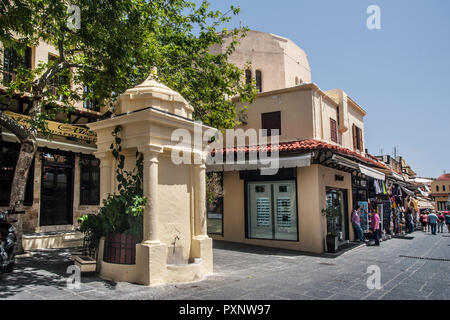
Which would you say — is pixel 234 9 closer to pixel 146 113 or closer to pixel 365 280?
pixel 146 113

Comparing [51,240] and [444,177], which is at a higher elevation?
[444,177]

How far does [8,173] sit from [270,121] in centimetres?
1062

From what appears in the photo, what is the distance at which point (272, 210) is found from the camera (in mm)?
13727

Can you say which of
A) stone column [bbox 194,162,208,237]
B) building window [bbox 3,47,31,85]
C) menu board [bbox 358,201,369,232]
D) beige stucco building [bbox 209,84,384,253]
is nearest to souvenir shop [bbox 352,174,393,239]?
menu board [bbox 358,201,369,232]

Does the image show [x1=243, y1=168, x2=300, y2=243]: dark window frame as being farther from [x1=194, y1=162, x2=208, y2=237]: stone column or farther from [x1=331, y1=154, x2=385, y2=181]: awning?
[x1=194, y1=162, x2=208, y2=237]: stone column

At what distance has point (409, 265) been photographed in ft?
33.2

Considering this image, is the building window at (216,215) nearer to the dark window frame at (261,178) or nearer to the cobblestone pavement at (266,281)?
the dark window frame at (261,178)

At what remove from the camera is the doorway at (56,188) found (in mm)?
12922

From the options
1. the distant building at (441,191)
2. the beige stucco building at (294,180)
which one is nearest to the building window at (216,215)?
the beige stucco building at (294,180)

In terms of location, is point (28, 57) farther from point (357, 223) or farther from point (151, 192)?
point (357, 223)

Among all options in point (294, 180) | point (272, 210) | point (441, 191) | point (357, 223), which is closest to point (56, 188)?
point (272, 210)

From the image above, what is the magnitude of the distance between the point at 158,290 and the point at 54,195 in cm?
908

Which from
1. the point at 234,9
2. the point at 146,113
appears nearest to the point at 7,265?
the point at 146,113

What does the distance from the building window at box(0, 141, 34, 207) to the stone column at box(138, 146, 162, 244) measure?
777 centimetres
